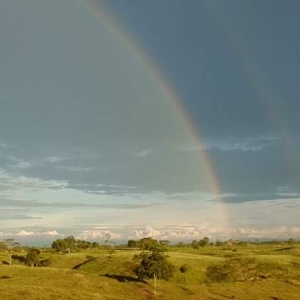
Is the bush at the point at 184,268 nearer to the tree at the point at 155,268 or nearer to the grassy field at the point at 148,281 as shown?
the grassy field at the point at 148,281

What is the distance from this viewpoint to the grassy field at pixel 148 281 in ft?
322

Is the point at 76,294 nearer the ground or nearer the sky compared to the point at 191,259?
nearer the ground

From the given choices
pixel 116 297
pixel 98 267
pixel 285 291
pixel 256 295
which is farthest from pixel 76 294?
pixel 98 267

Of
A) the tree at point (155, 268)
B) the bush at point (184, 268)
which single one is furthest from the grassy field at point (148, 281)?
the tree at point (155, 268)

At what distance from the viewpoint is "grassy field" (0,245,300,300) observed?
322 feet

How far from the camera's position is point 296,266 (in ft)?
513

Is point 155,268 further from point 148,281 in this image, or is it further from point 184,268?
point 184,268

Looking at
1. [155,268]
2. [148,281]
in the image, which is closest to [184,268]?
[148,281]

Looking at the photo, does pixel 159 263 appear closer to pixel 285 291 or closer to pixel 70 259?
pixel 285 291

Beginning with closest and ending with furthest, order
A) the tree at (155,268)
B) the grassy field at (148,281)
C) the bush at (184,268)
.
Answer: the grassy field at (148,281)
the tree at (155,268)
the bush at (184,268)

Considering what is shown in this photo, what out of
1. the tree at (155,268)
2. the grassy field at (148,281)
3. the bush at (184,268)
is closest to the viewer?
the grassy field at (148,281)

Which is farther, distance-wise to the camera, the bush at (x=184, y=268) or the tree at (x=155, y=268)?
the bush at (x=184, y=268)

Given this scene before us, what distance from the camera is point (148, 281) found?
12525cm

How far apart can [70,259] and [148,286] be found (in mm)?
67022
